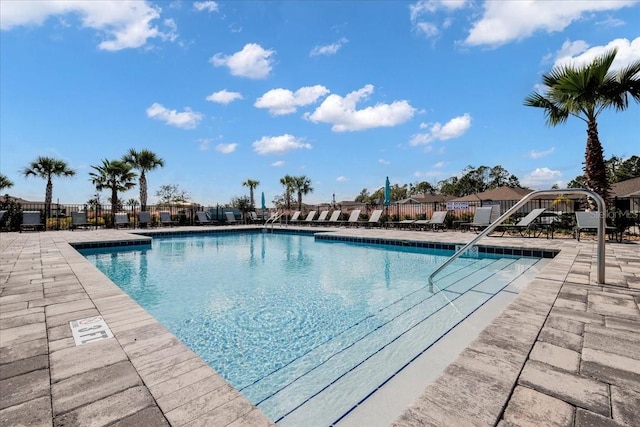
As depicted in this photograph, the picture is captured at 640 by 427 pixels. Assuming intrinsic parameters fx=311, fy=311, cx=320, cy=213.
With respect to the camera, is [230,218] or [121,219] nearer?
[121,219]

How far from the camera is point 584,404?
4.34ft

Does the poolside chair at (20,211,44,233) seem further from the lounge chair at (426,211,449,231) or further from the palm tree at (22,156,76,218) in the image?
the lounge chair at (426,211,449,231)

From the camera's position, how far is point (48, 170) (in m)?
16.5

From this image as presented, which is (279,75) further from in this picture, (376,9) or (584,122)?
(584,122)

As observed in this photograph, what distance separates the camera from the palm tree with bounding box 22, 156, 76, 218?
633 inches

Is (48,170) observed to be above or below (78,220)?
above

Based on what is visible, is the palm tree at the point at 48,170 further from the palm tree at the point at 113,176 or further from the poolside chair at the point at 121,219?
the poolside chair at the point at 121,219

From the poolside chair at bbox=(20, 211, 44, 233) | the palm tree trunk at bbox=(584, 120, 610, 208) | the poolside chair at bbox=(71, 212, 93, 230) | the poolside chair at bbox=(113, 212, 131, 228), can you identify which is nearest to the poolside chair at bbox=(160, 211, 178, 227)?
the poolside chair at bbox=(113, 212, 131, 228)

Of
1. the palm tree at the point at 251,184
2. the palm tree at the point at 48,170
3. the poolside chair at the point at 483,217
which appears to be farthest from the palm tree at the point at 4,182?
the poolside chair at the point at 483,217

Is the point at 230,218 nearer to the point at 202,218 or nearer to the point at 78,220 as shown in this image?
the point at 202,218

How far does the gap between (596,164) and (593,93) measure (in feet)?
6.03

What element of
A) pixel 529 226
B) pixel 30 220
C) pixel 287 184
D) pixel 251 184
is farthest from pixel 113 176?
pixel 529 226

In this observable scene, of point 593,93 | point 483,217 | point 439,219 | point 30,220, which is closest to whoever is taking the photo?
point 593,93

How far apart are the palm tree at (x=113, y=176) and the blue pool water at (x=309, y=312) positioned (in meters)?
12.1
